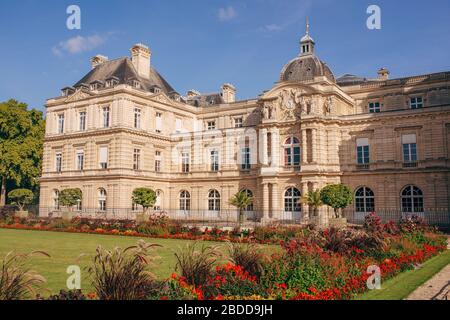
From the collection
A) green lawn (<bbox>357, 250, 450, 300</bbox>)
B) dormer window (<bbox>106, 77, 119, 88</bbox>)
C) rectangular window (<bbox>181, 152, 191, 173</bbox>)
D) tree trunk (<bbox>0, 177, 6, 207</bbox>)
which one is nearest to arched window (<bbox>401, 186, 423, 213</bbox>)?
green lawn (<bbox>357, 250, 450, 300</bbox>)

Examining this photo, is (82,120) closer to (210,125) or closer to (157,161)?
(157,161)

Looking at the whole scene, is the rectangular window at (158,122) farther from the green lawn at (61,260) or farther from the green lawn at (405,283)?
the green lawn at (405,283)

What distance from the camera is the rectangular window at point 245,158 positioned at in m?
39.3

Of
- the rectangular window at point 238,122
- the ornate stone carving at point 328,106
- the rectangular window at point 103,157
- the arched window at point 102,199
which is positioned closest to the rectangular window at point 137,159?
the rectangular window at point 103,157

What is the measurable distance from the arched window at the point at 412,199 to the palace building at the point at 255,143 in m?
0.08

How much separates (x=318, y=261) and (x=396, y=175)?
2527cm

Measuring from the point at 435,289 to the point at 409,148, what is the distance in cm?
A: 2509

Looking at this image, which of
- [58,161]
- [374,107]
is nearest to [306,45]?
[374,107]

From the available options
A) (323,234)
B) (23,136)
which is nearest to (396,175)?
(323,234)

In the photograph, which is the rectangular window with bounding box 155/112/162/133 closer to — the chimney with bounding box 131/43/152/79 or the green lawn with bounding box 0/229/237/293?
the chimney with bounding box 131/43/152/79

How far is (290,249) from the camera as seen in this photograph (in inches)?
411

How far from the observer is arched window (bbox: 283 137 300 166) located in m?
35.8

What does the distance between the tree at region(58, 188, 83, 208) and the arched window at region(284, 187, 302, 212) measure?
1866 centimetres
